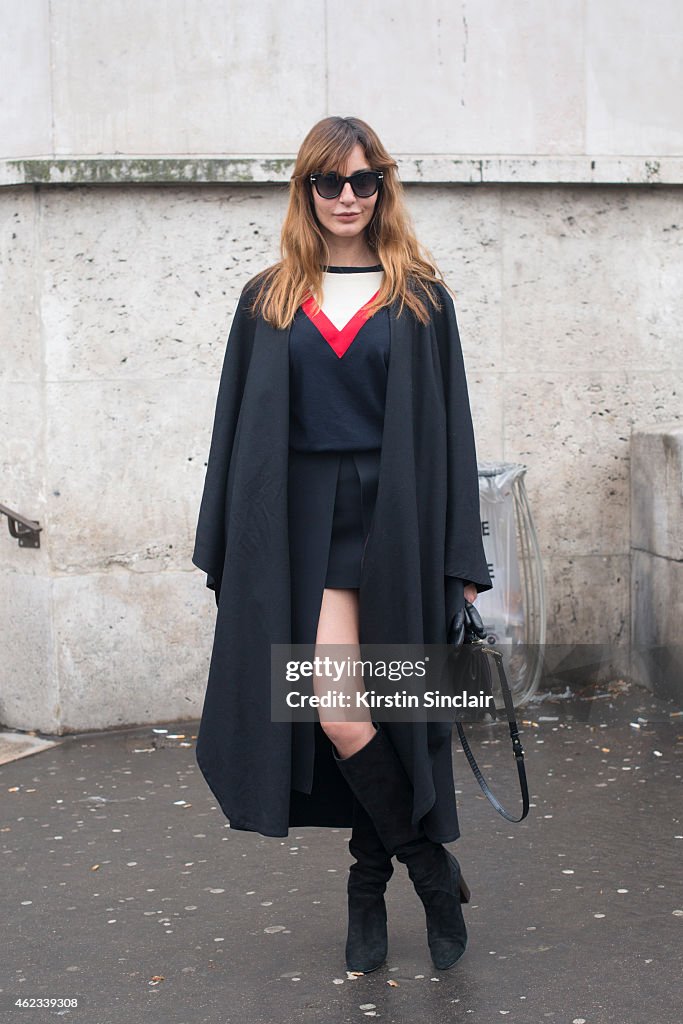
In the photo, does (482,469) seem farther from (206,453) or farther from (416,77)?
(416,77)

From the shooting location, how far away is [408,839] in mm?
3375

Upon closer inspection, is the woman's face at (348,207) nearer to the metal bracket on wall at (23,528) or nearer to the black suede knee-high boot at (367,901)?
the black suede knee-high boot at (367,901)

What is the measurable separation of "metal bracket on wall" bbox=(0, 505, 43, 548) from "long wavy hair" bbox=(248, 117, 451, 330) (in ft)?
8.46

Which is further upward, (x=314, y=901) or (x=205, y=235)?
(x=205, y=235)

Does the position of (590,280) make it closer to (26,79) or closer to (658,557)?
(658,557)

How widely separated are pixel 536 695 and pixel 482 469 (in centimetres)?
111

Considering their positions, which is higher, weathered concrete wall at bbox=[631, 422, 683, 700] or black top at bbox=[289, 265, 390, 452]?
black top at bbox=[289, 265, 390, 452]

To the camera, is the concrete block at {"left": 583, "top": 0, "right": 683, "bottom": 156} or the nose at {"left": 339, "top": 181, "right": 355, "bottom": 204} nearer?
the nose at {"left": 339, "top": 181, "right": 355, "bottom": 204}

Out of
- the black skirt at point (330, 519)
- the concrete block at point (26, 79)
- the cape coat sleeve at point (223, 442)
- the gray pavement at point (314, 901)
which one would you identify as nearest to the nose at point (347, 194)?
the cape coat sleeve at point (223, 442)

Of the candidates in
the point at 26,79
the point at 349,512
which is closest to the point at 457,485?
the point at 349,512

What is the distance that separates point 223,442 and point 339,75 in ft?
9.48

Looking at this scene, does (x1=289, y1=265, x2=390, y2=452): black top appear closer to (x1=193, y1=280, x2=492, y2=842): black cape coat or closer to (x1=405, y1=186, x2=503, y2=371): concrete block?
(x1=193, y1=280, x2=492, y2=842): black cape coat

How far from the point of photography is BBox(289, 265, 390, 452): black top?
3354 millimetres

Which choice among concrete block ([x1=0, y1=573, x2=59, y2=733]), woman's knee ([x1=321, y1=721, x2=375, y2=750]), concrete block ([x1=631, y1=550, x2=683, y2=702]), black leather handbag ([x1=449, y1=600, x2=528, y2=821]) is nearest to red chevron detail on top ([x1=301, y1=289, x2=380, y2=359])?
black leather handbag ([x1=449, y1=600, x2=528, y2=821])
